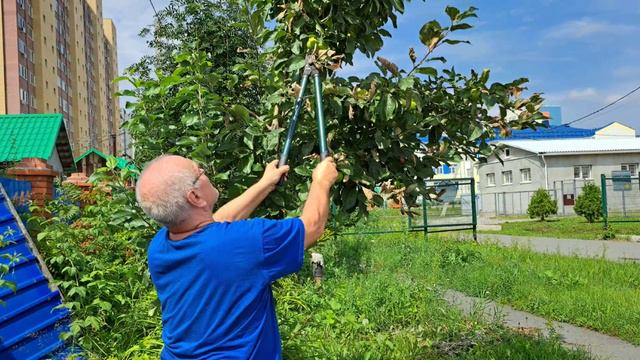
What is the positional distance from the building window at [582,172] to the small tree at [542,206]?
6.38m

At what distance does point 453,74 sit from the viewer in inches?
118

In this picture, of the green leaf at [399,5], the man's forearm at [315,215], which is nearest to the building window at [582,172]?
the green leaf at [399,5]

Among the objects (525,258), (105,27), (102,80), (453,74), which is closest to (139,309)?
(453,74)

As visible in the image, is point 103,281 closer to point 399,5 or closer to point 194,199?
point 194,199

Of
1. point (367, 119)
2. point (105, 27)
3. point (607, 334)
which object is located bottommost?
point (607, 334)

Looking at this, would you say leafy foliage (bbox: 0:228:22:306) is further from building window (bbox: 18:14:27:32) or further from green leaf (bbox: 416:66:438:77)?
building window (bbox: 18:14:27:32)

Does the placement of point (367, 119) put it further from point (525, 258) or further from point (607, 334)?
point (525, 258)

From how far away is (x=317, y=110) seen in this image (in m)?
2.55

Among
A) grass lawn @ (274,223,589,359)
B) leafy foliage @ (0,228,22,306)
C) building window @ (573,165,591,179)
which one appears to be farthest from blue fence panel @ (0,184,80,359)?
building window @ (573,165,591,179)

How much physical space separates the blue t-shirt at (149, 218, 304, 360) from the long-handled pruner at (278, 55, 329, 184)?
1.75 feet

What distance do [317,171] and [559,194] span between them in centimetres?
3148

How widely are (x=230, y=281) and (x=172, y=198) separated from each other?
1.20ft

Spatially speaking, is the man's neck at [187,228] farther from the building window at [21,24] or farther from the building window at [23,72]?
the building window at [21,24]

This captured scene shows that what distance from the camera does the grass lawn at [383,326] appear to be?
472 cm
